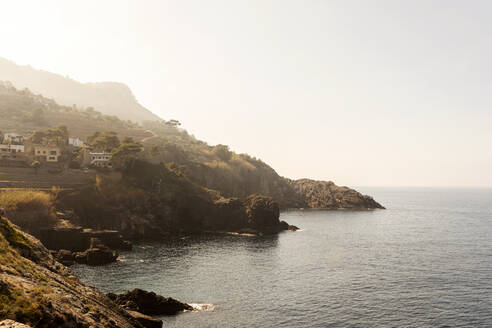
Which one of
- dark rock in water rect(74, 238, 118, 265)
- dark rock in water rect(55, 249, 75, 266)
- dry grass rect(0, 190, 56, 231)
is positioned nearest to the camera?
dark rock in water rect(55, 249, 75, 266)

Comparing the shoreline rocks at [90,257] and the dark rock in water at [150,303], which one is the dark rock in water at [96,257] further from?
the dark rock in water at [150,303]

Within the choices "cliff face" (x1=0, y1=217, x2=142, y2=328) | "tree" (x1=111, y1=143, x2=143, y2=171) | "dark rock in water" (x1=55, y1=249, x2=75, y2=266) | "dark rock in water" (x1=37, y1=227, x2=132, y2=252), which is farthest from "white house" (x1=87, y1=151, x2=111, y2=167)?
"cliff face" (x1=0, y1=217, x2=142, y2=328)

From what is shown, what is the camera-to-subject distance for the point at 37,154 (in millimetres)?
111500

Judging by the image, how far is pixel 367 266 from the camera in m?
72.8

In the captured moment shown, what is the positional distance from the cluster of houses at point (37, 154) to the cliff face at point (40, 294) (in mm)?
87868

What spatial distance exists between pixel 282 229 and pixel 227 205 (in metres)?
22.8

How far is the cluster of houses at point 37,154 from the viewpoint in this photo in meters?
107

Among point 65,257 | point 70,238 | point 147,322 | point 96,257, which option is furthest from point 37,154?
point 147,322

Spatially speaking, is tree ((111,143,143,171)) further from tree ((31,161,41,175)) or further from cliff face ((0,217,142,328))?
cliff face ((0,217,142,328))

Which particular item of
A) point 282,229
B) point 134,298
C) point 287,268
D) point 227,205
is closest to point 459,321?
point 287,268

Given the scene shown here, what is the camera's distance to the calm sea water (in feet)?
149

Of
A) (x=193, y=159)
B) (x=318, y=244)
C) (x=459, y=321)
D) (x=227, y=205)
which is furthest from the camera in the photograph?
(x=193, y=159)

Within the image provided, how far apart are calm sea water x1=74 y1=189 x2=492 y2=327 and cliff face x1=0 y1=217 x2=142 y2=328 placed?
1544 cm

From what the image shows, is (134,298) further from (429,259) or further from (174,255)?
(429,259)
